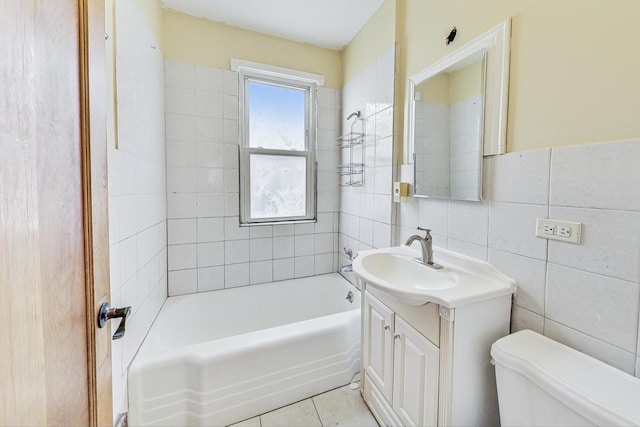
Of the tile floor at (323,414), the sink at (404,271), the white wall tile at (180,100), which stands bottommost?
the tile floor at (323,414)

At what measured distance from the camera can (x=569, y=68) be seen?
93 centimetres

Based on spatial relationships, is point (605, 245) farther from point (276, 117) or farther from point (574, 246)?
point (276, 117)

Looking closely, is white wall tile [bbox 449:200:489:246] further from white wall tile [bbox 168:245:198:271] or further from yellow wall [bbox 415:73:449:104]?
white wall tile [bbox 168:245:198:271]

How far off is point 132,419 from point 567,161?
2.23 metres

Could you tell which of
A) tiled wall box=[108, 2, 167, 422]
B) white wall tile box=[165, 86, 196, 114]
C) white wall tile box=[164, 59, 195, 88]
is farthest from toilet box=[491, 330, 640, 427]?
white wall tile box=[164, 59, 195, 88]

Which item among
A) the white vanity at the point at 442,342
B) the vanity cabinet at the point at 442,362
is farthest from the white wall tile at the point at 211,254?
the vanity cabinet at the point at 442,362

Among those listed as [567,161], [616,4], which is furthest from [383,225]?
[616,4]

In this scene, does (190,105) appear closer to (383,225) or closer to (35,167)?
(383,225)

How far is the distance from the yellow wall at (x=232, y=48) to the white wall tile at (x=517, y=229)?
197cm

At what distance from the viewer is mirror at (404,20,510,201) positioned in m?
1.17

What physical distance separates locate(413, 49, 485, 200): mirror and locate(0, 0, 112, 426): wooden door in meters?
1.43

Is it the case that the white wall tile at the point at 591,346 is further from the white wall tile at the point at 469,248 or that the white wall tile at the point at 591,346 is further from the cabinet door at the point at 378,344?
the cabinet door at the point at 378,344

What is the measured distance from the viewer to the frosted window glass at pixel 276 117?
7.67ft

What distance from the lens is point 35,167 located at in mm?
391
